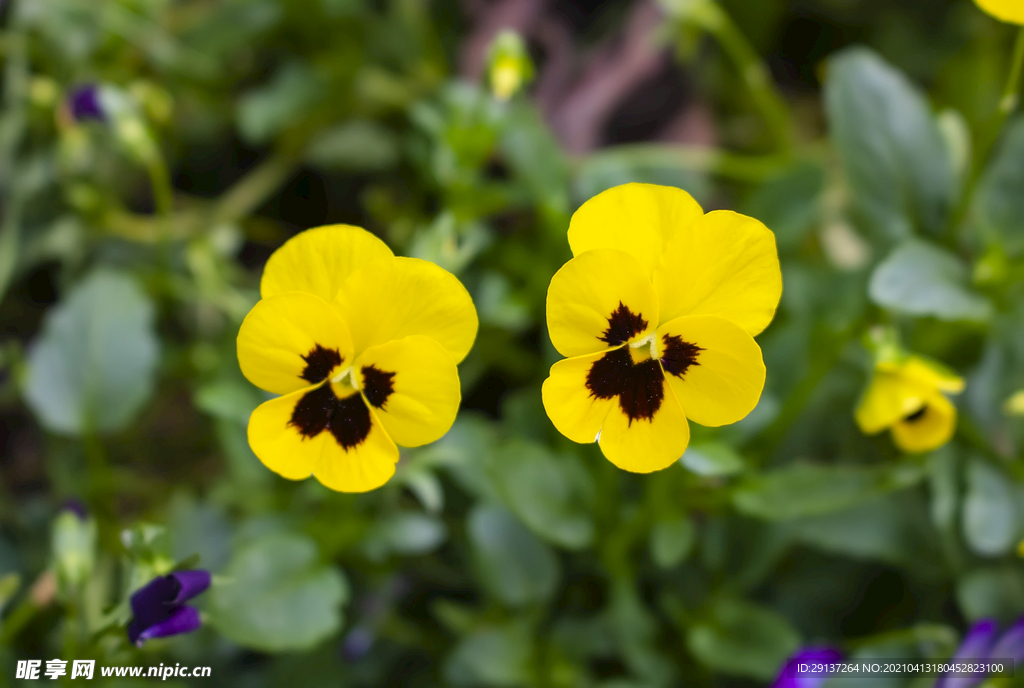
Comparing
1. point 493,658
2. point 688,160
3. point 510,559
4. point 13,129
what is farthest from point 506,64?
point 13,129

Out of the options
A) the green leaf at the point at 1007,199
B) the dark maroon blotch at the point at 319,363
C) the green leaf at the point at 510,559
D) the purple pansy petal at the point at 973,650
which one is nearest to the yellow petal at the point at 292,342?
the dark maroon blotch at the point at 319,363

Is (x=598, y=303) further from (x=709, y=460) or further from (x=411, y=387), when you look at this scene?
(x=709, y=460)

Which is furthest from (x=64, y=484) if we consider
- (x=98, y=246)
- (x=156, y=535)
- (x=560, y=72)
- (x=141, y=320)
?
(x=560, y=72)

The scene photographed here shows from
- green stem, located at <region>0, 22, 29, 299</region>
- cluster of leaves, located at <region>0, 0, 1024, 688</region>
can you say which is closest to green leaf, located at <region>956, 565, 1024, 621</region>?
cluster of leaves, located at <region>0, 0, 1024, 688</region>

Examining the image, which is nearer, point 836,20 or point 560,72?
point 560,72

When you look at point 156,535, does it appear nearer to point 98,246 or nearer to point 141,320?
point 141,320

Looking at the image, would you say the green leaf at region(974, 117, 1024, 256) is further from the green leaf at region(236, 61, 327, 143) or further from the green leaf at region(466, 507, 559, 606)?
the green leaf at region(236, 61, 327, 143)

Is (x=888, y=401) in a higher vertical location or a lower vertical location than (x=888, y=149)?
lower
